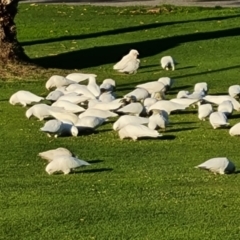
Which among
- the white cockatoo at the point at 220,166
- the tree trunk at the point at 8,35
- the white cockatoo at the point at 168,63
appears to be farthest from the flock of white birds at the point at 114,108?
the white cockatoo at the point at 168,63

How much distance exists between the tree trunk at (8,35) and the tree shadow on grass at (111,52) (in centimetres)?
120

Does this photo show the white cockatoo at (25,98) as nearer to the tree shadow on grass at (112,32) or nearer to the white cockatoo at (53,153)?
the white cockatoo at (53,153)

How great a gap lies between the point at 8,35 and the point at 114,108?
4.29 metres

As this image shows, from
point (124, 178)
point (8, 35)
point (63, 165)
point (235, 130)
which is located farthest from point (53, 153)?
point (8, 35)

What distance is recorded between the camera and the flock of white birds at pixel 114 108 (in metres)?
9.25

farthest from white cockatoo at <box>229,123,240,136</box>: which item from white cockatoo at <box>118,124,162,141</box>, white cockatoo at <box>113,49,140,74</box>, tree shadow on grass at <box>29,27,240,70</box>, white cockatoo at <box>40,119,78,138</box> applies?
tree shadow on grass at <box>29,27,240,70</box>

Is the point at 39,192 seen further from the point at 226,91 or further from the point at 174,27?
the point at 174,27

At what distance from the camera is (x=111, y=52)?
1717 cm

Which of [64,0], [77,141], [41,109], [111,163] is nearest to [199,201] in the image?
[111,163]

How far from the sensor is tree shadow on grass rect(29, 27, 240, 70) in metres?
15.8

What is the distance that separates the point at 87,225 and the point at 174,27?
15.0 meters

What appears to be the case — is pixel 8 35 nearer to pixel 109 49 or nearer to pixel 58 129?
pixel 109 49

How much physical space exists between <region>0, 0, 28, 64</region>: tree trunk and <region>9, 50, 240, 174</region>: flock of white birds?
196 cm

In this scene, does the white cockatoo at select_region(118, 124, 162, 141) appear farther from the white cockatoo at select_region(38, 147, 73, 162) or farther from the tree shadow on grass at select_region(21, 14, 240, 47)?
the tree shadow on grass at select_region(21, 14, 240, 47)
